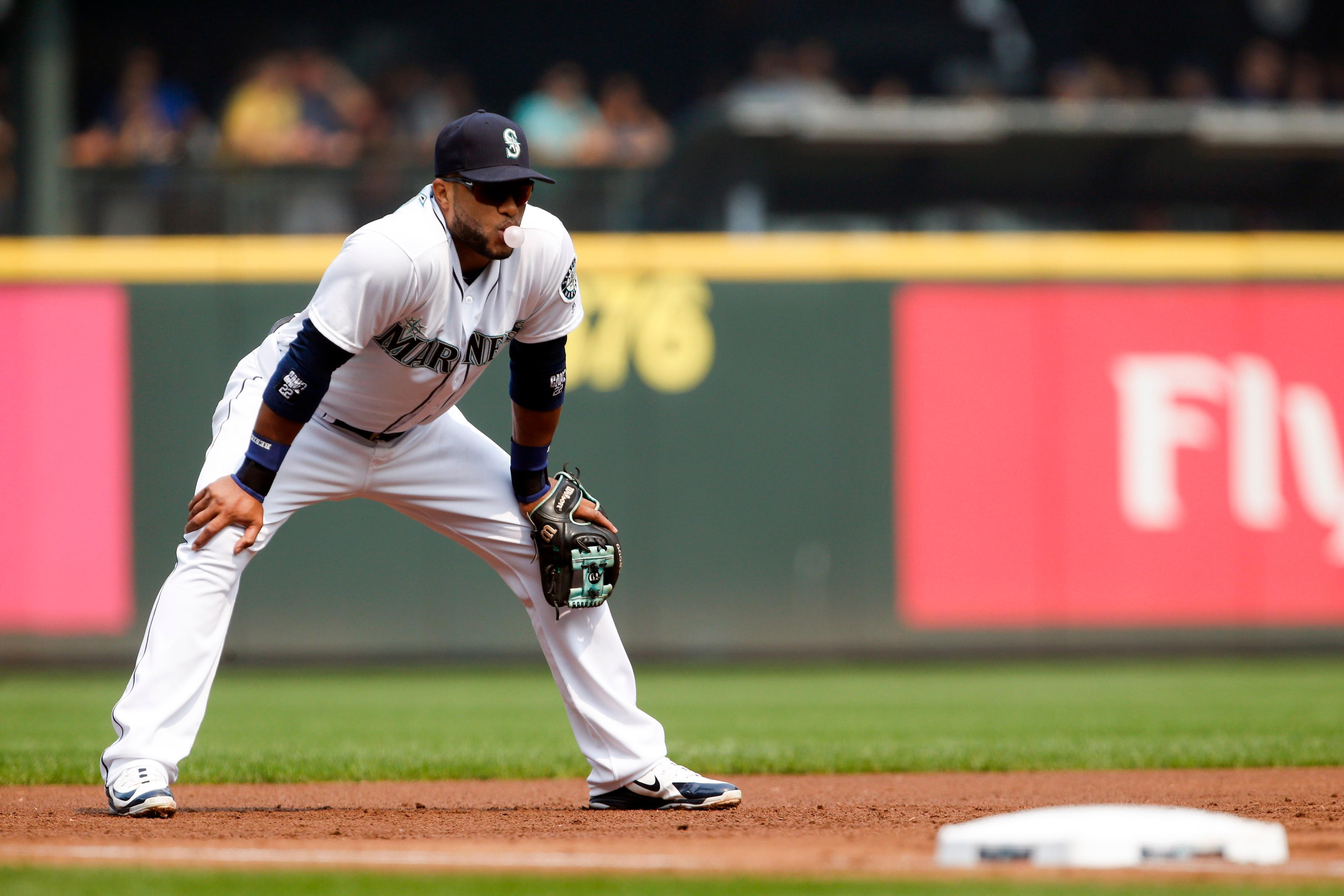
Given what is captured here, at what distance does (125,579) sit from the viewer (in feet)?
28.6

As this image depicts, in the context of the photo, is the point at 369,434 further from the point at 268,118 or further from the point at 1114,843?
the point at 268,118

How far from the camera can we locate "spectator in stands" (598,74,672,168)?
34.1 feet

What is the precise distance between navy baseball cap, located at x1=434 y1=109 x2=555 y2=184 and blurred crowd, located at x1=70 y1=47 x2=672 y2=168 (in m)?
6.54

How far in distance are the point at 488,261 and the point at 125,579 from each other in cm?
602

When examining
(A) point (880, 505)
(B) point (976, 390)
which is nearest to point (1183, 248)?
(B) point (976, 390)

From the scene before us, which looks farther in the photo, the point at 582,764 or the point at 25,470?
the point at 25,470

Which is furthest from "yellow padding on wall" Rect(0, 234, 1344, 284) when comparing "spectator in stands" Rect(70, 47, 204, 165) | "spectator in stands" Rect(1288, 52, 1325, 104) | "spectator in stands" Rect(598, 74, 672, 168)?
"spectator in stands" Rect(1288, 52, 1325, 104)

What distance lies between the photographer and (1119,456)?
9.12m

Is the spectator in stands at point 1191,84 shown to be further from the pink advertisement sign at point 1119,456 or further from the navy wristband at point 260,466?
the navy wristband at point 260,466

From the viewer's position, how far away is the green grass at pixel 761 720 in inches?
192

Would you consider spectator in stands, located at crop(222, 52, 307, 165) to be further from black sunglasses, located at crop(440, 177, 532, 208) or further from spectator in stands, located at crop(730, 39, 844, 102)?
black sunglasses, located at crop(440, 177, 532, 208)

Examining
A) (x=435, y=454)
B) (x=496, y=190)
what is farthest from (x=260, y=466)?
(x=496, y=190)

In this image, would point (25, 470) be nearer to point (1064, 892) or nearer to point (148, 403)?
point (148, 403)

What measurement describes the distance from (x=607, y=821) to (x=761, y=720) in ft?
9.22
